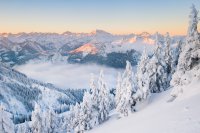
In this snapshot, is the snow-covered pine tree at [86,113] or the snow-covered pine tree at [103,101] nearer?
the snow-covered pine tree at [86,113]

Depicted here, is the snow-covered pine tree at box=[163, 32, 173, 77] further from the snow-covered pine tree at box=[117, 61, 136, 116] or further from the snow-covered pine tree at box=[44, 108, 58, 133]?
the snow-covered pine tree at box=[44, 108, 58, 133]

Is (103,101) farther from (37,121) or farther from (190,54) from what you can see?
(190,54)

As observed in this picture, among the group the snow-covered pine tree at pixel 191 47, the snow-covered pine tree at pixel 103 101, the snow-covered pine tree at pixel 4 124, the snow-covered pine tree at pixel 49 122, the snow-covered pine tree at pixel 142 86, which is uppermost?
the snow-covered pine tree at pixel 191 47

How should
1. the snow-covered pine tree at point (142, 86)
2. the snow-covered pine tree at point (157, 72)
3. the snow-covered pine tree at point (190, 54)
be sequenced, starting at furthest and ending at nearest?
1. the snow-covered pine tree at point (157, 72)
2. the snow-covered pine tree at point (142, 86)
3. the snow-covered pine tree at point (190, 54)

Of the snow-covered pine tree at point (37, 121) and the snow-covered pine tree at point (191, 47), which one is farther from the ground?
the snow-covered pine tree at point (191, 47)

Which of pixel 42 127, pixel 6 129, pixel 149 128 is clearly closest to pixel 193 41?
pixel 149 128

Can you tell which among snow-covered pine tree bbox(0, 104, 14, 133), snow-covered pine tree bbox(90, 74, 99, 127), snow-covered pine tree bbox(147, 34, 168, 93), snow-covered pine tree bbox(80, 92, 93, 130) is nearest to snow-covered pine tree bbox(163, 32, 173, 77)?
snow-covered pine tree bbox(147, 34, 168, 93)

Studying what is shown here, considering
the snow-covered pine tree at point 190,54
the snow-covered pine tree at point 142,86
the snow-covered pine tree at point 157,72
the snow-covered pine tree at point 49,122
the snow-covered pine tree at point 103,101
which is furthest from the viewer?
the snow-covered pine tree at point 49,122

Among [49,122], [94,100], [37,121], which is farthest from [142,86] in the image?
[49,122]

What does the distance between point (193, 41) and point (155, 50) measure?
22766 millimetres

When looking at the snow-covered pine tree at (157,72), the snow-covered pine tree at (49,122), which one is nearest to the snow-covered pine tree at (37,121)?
the snow-covered pine tree at (49,122)

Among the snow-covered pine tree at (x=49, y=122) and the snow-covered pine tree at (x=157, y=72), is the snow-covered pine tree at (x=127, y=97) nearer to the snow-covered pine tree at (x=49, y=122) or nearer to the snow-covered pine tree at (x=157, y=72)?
the snow-covered pine tree at (x=157, y=72)

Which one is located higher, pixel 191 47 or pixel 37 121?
pixel 191 47

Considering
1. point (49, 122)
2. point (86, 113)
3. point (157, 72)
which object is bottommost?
point (49, 122)
